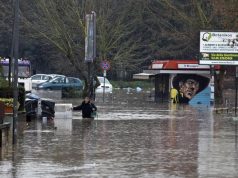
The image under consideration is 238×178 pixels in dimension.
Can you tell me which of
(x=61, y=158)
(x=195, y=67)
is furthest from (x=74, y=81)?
(x=61, y=158)

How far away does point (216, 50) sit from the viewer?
49.2 metres

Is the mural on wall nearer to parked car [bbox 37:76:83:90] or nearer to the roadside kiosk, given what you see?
the roadside kiosk

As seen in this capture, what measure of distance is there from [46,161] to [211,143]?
641 cm

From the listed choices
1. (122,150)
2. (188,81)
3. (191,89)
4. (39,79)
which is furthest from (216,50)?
(39,79)

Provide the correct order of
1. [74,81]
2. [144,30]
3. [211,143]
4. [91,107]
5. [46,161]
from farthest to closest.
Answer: [144,30]
[74,81]
[91,107]
[211,143]
[46,161]

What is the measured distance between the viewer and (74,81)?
7038cm

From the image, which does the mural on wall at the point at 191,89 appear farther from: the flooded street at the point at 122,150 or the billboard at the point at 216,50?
the flooded street at the point at 122,150

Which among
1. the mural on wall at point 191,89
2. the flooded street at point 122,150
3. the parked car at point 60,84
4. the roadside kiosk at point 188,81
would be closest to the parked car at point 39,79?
the parked car at point 60,84

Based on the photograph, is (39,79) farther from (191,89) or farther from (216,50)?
(216,50)

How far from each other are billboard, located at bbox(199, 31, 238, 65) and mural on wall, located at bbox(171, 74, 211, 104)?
6.15 m

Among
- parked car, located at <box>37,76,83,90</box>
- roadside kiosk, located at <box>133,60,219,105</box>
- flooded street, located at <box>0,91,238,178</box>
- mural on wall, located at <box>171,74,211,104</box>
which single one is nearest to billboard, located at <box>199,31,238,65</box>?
roadside kiosk, located at <box>133,60,219,105</box>

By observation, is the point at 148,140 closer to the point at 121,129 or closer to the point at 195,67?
the point at 121,129

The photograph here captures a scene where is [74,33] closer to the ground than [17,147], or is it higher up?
higher up

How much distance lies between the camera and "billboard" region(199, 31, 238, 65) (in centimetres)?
4809
